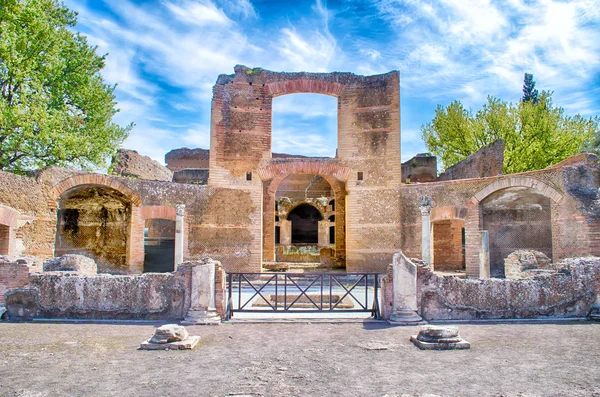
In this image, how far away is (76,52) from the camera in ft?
58.2

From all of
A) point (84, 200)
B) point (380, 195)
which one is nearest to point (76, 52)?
point (84, 200)

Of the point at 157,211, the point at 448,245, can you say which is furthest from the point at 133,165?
the point at 448,245

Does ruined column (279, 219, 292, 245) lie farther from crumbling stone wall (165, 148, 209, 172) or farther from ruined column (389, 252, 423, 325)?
ruined column (389, 252, 423, 325)

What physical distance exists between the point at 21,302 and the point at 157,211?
7.17m

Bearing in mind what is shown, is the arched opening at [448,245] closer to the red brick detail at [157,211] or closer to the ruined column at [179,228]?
the ruined column at [179,228]

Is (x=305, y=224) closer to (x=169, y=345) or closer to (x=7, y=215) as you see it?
(x=7, y=215)

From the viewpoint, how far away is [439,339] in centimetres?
575

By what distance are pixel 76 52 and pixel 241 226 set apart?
1029 centimetres

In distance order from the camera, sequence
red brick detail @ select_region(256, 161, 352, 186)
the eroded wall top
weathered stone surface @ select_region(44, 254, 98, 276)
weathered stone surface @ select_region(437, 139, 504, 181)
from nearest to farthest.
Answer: weathered stone surface @ select_region(44, 254, 98, 276)
the eroded wall top
red brick detail @ select_region(256, 161, 352, 186)
weathered stone surface @ select_region(437, 139, 504, 181)

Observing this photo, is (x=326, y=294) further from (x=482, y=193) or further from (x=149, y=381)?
(x=149, y=381)

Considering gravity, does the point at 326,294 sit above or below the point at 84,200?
below

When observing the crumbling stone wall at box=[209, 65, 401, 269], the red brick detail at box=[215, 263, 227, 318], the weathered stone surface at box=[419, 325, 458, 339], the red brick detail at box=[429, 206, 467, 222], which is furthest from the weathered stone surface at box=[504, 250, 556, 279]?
the red brick detail at box=[215, 263, 227, 318]

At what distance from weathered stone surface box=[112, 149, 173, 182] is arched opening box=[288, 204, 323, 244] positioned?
36.1ft

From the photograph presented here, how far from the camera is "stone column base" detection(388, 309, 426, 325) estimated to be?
7.25 metres
